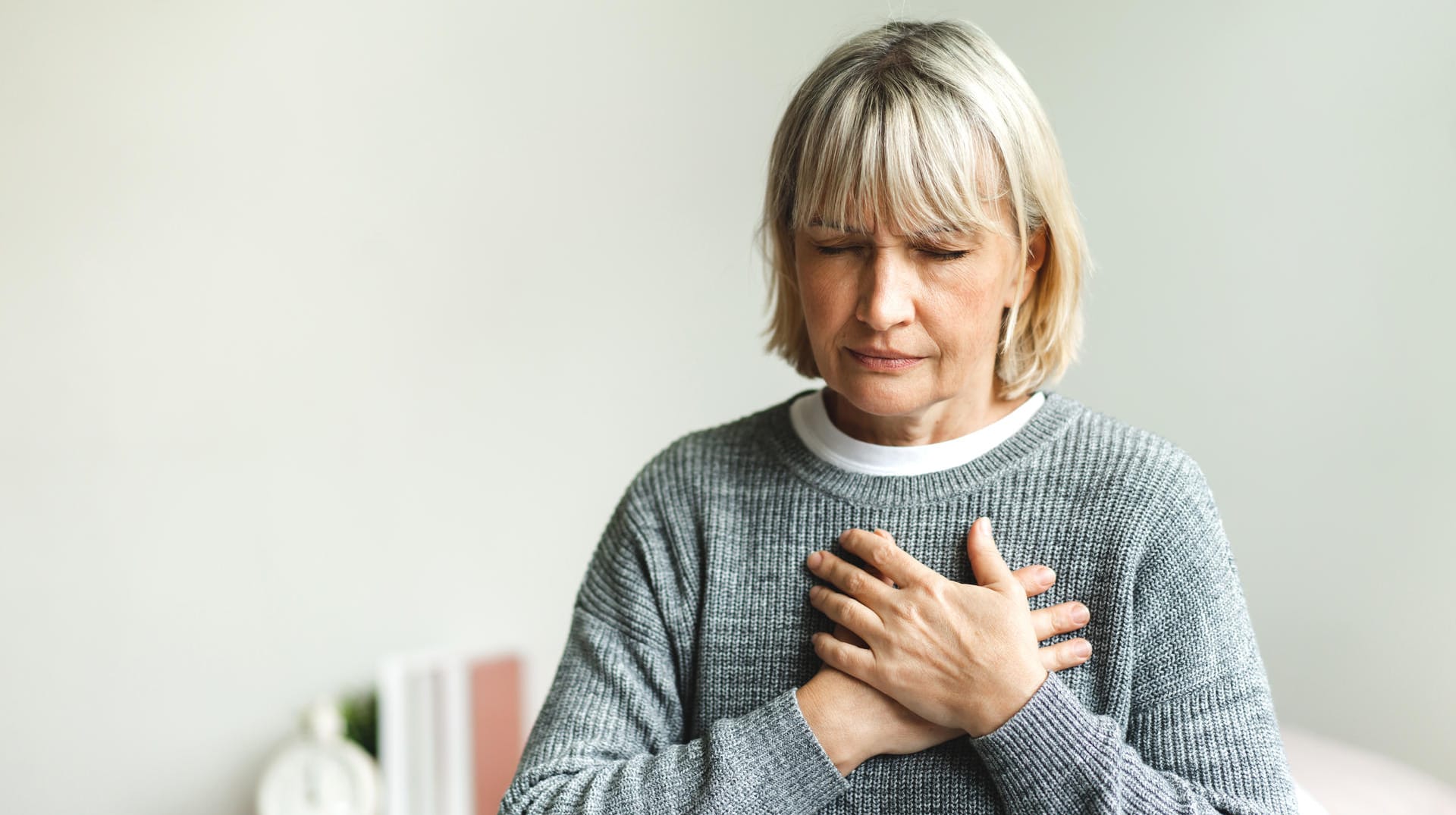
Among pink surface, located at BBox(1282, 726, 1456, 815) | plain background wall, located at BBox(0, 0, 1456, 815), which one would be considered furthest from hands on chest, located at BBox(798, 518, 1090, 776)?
plain background wall, located at BBox(0, 0, 1456, 815)

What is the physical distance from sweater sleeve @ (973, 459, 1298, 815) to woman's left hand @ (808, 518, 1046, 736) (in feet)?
0.09

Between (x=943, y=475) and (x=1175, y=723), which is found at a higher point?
(x=943, y=475)

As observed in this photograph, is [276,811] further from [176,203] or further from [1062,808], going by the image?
[1062,808]

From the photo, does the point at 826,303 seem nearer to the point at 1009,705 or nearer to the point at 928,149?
the point at 928,149

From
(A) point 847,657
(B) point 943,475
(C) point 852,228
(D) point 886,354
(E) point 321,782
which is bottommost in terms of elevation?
(E) point 321,782

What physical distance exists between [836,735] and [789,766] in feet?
0.16

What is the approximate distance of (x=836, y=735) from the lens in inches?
43.1

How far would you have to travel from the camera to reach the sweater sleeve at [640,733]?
109 centimetres

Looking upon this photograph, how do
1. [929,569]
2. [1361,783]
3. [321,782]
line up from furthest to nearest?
[321,782] < [1361,783] < [929,569]

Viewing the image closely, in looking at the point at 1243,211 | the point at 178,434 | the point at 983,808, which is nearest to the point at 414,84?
the point at 178,434

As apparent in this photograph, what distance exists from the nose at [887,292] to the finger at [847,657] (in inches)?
11.2

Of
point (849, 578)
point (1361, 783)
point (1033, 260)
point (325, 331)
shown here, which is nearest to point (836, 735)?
point (849, 578)

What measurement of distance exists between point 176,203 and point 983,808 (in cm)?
224

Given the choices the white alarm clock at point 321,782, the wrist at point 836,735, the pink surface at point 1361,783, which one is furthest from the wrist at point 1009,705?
the white alarm clock at point 321,782
